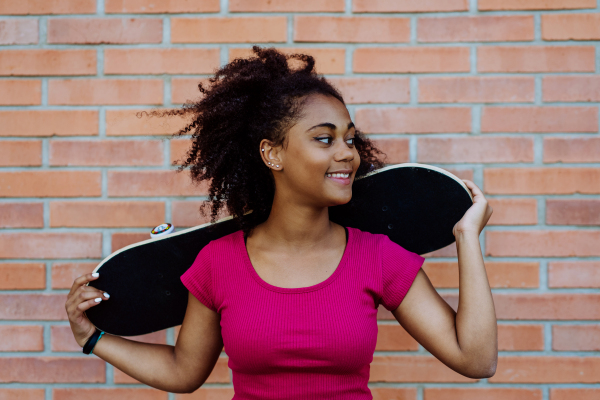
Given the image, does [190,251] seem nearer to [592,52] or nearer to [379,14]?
[379,14]

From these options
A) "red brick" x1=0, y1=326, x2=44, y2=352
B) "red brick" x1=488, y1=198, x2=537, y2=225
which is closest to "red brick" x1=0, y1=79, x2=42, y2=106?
"red brick" x1=0, y1=326, x2=44, y2=352

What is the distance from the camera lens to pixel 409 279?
4.90 ft

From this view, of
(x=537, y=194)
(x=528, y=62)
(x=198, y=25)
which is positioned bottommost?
(x=537, y=194)

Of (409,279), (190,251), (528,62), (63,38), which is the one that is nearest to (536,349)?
(409,279)

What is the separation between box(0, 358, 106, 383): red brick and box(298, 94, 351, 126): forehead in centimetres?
134

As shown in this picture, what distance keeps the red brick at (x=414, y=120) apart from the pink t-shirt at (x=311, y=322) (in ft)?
1.82

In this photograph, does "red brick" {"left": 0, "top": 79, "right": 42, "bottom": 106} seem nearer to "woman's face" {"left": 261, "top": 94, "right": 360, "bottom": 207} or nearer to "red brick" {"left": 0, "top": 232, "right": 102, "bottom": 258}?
"red brick" {"left": 0, "top": 232, "right": 102, "bottom": 258}

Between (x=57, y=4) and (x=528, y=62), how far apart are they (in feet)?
6.12

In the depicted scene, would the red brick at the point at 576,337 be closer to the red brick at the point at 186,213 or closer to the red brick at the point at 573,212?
the red brick at the point at 573,212

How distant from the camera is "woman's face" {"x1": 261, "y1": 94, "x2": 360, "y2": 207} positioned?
1.45 meters

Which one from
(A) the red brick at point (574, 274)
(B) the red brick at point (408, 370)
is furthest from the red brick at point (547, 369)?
(A) the red brick at point (574, 274)

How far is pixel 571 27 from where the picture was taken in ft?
6.18

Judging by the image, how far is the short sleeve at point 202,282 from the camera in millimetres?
1569

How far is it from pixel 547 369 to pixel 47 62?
91.4 inches
